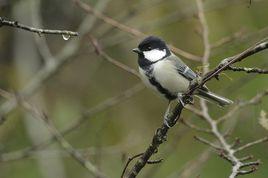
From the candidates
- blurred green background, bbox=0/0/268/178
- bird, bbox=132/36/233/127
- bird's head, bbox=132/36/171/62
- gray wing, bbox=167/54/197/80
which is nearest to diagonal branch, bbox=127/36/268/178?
bird, bbox=132/36/233/127

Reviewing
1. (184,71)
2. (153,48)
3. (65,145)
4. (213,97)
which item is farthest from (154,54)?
(65,145)

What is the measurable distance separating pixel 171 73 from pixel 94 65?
2.81 m

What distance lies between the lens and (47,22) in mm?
6016

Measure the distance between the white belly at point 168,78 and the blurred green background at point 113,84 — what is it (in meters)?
0.89

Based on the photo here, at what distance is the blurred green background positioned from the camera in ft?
15.8

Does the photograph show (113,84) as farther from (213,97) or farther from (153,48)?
(213,97)

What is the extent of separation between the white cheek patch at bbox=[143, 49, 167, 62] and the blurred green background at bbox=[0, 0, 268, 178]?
0.77m

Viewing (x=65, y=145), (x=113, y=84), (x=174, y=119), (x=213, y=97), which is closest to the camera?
(x=174, y=119)

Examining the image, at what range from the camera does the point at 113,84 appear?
5988 mm

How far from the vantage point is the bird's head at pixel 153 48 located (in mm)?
3612

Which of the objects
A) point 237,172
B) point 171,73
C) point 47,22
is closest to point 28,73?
point 47,22

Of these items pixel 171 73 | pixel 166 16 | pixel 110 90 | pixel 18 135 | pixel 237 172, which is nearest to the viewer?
pixel 237 172

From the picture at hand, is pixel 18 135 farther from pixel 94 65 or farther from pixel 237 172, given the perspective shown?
pixel 237 172

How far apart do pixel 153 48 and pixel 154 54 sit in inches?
2.2
